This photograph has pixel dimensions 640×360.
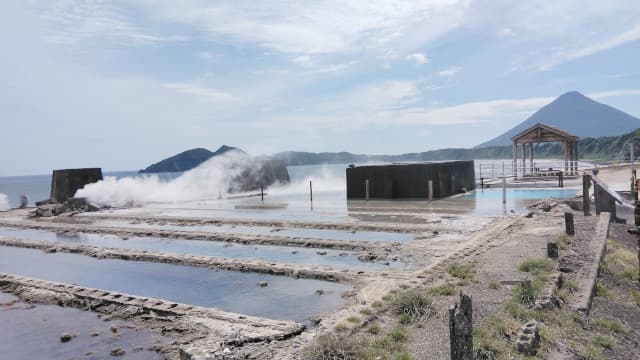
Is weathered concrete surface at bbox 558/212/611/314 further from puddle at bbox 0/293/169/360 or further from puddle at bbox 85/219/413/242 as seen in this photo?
puddle at bbox 0/293/169/360

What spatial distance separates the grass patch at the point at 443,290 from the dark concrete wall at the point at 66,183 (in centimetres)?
3360

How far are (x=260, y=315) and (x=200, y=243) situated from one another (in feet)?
30.3

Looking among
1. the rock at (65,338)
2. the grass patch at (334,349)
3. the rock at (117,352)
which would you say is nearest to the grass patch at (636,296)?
the grass patch at (334,349)

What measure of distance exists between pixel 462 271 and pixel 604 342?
142 inches

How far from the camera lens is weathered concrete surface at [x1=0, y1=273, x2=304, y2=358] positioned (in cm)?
735

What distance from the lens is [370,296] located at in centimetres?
933

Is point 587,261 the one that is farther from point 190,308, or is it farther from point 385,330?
point 190,308

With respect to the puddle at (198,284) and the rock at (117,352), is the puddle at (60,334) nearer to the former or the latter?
the rock at (117,352)

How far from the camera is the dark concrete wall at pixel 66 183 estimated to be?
36656 millimetres

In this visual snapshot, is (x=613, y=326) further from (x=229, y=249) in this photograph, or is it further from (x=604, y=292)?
(x=229, y=249)

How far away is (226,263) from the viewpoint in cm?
1325

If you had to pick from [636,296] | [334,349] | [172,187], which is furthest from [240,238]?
[172,187]

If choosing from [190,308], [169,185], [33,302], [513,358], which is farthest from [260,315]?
[169,185]

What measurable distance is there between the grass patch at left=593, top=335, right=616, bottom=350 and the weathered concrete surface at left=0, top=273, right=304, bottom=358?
4.00m
